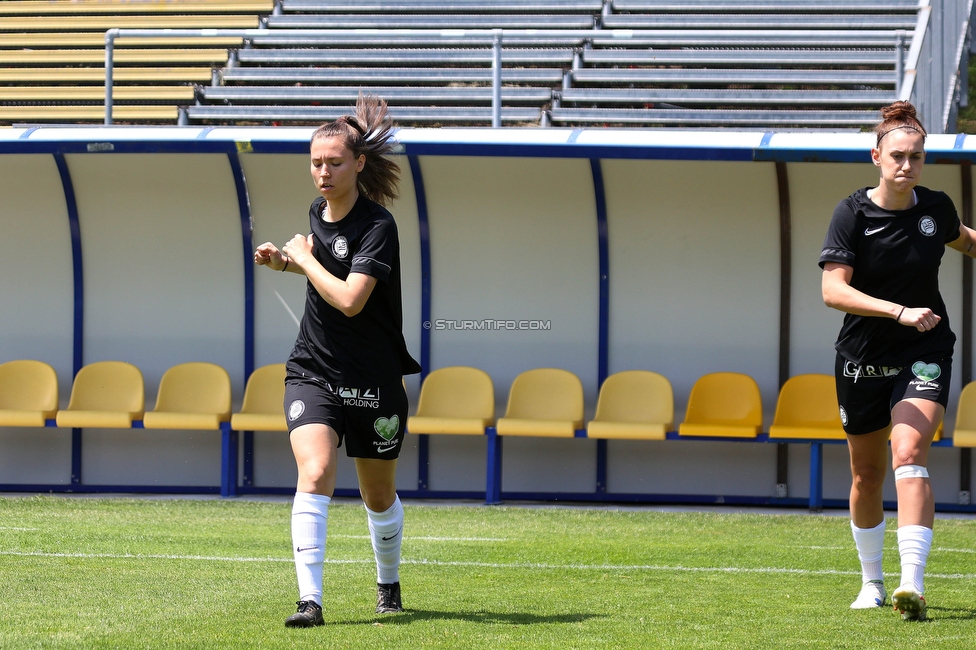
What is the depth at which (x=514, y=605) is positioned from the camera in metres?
4.28

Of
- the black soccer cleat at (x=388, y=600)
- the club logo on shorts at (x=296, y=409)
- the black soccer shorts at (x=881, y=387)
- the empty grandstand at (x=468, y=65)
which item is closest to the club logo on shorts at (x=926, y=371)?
the black soccer shorts at (x=881, y=387)

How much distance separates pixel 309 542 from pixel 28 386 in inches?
239

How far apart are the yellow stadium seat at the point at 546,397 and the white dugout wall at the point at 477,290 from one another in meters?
0.19

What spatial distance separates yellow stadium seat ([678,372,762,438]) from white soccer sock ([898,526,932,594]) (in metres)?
4.46

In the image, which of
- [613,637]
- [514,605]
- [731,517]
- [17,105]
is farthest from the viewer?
[17,105]

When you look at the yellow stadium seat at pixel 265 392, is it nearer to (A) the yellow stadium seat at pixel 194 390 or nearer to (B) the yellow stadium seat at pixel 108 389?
(A) the yellow stadium seat at pixel 194 390

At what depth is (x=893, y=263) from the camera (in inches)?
159

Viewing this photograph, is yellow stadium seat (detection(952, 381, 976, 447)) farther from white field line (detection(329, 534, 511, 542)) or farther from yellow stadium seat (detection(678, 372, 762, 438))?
white field line (detection(329, 534, 511, 542))

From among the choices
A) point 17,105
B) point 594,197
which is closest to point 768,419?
point 594,197

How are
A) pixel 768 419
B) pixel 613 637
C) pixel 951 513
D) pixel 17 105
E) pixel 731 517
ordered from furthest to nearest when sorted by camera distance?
pixel 17 105, pixel 768 419, pixel 951 513, pixel 731 517, pixel 613 637

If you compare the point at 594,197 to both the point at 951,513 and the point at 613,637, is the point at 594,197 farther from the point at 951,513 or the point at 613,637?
the point at 613,637

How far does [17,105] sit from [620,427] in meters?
9.40

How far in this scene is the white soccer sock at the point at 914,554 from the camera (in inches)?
148

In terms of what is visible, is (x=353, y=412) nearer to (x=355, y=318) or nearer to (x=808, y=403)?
(x=355, y=318)
